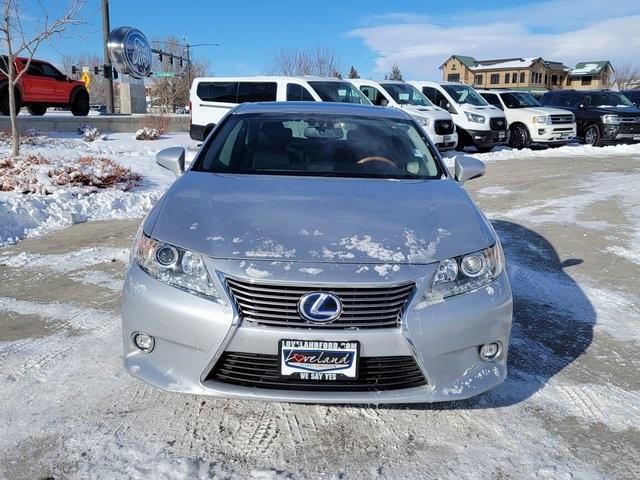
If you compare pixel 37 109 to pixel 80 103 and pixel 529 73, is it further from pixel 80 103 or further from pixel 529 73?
pixel 529 73

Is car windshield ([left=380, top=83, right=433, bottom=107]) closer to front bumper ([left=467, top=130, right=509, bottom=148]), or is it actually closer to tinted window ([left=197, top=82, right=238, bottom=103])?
front bumper ([left=467, top=130, right=509, bottom=148])

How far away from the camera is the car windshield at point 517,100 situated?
702 inches

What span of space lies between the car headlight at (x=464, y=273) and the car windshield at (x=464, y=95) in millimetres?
14685

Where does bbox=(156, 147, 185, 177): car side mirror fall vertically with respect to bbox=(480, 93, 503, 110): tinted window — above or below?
below

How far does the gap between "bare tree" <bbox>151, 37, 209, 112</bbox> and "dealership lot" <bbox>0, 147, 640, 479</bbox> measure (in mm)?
50375

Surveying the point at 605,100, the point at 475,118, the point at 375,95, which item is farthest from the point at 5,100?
the point at 605,100

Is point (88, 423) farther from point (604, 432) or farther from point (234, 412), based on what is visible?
point (604, 432)

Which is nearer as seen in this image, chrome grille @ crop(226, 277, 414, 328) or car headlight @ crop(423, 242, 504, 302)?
chrome grille @ crop(226, 277, 414, 328)

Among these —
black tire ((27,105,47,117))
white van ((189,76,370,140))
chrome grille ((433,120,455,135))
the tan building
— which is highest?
the tan building

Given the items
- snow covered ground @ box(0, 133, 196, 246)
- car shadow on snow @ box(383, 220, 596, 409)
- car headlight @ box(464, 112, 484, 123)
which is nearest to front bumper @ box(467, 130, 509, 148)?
car headlight @ box(464, 112, 484, 123)

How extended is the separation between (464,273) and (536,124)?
51.0 feet

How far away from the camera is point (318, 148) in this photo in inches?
153

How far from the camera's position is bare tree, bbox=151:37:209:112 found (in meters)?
54.6

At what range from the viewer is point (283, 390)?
2.44 meters
